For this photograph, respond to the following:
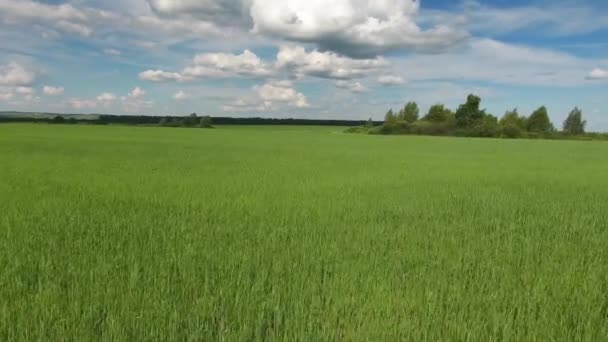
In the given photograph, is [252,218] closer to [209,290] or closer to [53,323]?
[209,290]

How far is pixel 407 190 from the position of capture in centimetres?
1302

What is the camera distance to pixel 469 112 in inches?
3883

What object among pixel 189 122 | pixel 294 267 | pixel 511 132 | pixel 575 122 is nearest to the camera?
pixel 294 267

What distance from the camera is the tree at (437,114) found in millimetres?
110188

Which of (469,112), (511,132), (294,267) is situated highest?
(469,112)

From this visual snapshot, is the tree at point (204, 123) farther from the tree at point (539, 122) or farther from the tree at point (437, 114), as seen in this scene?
the tree at point (539, 122)

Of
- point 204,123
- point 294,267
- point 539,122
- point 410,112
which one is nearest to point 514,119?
point 539,122

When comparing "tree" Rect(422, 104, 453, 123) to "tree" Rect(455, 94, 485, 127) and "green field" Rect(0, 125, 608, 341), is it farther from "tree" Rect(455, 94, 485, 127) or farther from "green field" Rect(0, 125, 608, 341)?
"green field" Rect(0, 125, 608, 341)

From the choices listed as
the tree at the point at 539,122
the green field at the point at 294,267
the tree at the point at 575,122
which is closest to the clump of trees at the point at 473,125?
the tree at the point at 539,122

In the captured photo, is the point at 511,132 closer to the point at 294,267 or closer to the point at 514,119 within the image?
the point at 514,119

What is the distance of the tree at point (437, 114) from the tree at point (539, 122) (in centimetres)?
1908

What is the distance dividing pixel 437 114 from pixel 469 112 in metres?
13.9

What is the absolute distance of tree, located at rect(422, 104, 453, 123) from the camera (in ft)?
362

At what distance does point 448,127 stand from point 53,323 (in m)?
98.1
